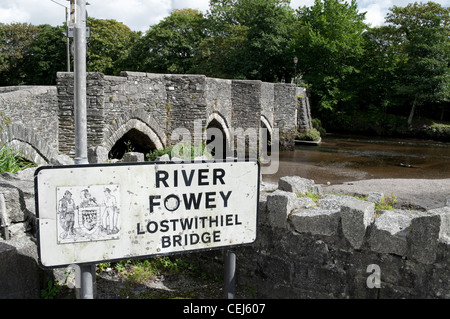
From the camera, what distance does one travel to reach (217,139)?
18.0m

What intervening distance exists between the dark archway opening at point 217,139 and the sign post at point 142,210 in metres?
14.4

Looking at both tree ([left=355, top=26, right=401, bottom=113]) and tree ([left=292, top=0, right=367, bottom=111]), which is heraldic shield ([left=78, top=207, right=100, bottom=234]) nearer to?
tree ([left=292, top=0, right=367, bottom=111])

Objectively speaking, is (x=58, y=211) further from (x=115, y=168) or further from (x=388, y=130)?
(x=388, y=130)

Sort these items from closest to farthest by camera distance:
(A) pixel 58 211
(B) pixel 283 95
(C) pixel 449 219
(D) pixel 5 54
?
1. (A) pixel 58 211
2. (C) pixel 449 219
3. (B) pixel 283 95
4. (D) pixel 5 54

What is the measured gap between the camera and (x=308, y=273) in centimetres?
351

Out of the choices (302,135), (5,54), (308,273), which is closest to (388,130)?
(302,135)

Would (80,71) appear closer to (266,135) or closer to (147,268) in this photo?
(147,268)

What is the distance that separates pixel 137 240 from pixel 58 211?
51 cm

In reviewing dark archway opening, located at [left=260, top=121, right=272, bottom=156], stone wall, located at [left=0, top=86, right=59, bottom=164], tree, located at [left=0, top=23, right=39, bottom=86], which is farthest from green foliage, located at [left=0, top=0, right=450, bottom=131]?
stone wall, located at [left=0, top=86, right=59, bottom=164]

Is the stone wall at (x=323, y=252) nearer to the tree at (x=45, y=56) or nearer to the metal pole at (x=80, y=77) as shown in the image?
the metal pole at (x=80, y=77)

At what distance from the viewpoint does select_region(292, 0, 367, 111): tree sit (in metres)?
30.1

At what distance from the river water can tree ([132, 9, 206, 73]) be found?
14.7 meters

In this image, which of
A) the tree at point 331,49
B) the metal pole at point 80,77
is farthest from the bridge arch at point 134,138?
the tree at point 331,49

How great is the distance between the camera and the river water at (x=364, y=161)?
15.0 m
